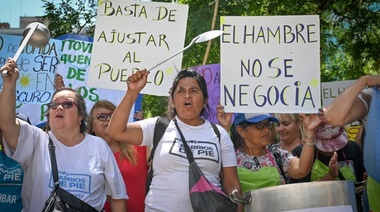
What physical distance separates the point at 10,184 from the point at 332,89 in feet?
16.5

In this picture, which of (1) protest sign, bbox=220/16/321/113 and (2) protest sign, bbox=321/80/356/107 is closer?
(1) protest sign, bbox=220/16/321/113

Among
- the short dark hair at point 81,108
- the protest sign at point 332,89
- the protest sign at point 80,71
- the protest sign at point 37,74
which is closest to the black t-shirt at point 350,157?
the short dark hair at point 81,108

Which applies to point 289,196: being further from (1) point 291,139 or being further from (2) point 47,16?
(2) point 47,16

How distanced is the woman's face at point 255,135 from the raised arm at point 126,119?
0.89 metres

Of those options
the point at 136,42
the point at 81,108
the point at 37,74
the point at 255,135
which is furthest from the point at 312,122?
the point at 37,74

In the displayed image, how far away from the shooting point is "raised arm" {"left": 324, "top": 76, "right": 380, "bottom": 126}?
11.3ft

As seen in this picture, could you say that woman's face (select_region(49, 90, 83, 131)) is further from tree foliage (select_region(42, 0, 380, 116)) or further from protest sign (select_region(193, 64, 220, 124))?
tree foliage (select_region(42, 0, 380, 116))

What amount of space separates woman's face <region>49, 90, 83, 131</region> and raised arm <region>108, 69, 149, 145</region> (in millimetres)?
301

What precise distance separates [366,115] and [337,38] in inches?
338

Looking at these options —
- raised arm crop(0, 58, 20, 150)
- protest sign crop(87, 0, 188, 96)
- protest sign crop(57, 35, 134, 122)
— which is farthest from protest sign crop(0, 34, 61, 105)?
raised arm crop(0, 58, 20, 150)

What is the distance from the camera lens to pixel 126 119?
11.6 feet

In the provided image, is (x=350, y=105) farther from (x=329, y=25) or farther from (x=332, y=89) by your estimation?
(x=329, y=25)

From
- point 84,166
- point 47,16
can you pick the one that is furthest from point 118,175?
point 47,16

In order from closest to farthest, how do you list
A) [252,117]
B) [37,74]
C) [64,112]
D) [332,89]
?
[64,112] < [252,117] < [37,74] < [332,89]
